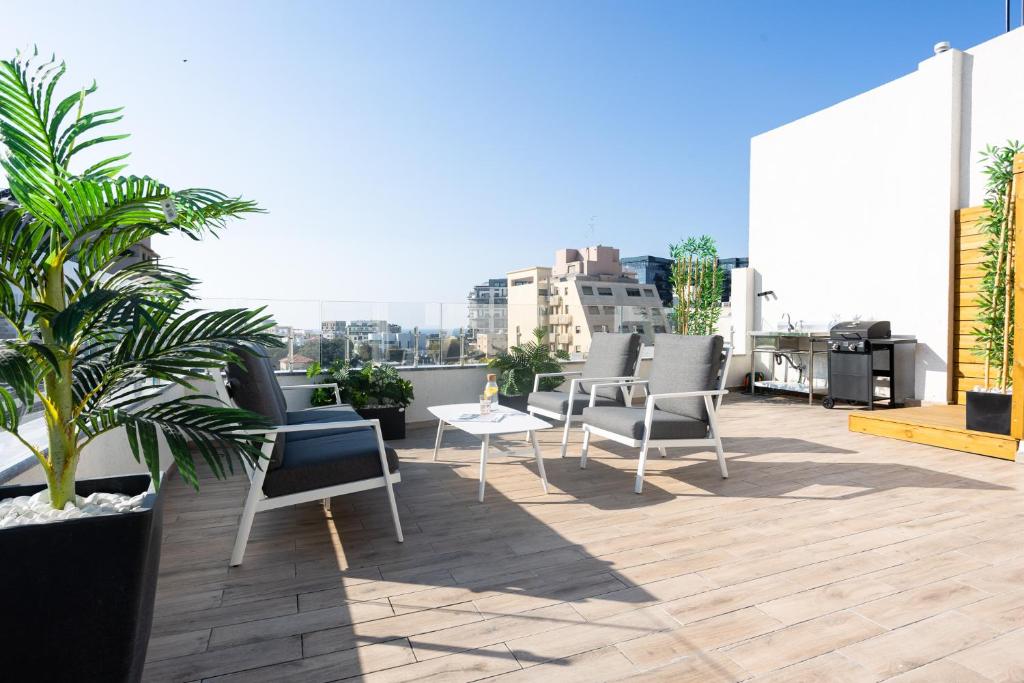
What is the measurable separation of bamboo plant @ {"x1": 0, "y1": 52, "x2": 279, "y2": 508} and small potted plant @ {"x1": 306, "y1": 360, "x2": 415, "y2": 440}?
350cm

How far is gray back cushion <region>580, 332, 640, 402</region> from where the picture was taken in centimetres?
468

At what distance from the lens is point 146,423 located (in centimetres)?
142

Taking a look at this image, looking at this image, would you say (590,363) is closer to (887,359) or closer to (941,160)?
(887,359)

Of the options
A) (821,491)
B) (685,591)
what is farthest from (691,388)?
(685,591)

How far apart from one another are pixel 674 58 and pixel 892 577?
7.83m

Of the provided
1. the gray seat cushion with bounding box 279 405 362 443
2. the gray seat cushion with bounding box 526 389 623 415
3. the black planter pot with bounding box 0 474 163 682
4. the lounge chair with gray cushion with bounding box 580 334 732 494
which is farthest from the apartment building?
the black planter pot with bounding box 0 474 163 682

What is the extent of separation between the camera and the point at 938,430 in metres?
4.53

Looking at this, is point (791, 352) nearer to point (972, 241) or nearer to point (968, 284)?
point (968, 284)

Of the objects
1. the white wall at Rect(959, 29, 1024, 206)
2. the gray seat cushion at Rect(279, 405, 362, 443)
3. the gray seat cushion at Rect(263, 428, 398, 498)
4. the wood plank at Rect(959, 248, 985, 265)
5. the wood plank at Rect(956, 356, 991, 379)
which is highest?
the white wall at Rect(959, 29, 1024, 206)

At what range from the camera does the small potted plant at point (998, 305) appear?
4293mm

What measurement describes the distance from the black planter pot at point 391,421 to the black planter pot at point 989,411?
4641mm

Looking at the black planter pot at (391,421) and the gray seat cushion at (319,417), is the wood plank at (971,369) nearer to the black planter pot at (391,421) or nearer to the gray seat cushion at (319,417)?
the black planter pot at (391,421)

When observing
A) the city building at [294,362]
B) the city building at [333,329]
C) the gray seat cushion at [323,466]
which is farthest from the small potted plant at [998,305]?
the city building at [294,362]

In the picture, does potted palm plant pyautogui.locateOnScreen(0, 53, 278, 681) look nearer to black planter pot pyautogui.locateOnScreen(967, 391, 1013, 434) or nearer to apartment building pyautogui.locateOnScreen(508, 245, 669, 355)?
apartment building pyautogui.locateOnScreen(508, 245, 669, 355)
